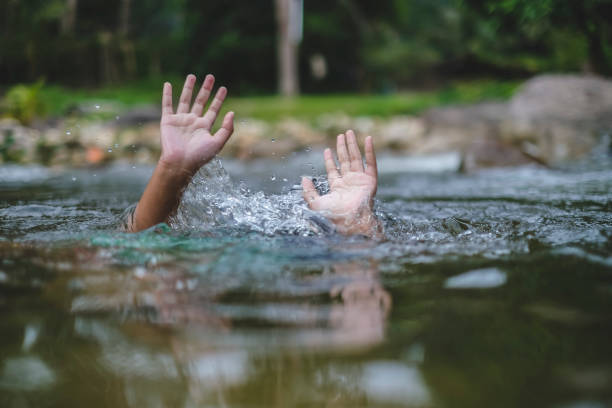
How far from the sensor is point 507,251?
210 centimetres

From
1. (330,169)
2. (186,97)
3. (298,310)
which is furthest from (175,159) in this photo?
(298,310)

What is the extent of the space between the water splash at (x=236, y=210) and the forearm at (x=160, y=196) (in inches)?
3.9

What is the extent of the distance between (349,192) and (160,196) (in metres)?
0.93

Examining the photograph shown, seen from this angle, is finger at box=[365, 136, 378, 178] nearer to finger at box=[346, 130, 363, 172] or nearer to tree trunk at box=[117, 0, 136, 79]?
finger at box=[346, 130, 363, 172]

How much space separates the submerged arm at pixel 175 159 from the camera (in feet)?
8.17

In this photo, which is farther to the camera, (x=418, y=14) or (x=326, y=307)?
(x=418, y=14)

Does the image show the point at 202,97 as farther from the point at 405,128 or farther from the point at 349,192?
the point at 405,128

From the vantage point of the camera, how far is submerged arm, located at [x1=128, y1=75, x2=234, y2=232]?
249 cm

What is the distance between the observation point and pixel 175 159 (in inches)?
98.4

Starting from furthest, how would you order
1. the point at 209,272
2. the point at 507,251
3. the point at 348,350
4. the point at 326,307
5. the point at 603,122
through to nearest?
the point at 603,122
the point at 507,251
the point at 209,272
the point at 326,307
the point at 348,350

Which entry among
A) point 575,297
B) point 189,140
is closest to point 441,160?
point 189,140

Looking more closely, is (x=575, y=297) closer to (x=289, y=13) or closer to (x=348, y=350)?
(x=348, y=350)

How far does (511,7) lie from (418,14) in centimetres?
3058

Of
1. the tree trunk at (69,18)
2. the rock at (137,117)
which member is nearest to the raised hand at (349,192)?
the rock at (137,117)
